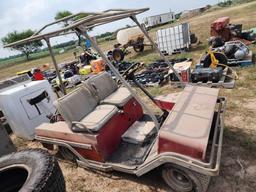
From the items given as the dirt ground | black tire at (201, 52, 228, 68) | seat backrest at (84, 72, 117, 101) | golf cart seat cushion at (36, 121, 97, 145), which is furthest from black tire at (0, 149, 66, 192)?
black tire at (201, 52, 228, 68)

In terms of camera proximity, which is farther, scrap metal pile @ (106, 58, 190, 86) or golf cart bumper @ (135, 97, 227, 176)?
scrap metal pile @ (106, 58, 190, 86)

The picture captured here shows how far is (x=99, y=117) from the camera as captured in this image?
356cm

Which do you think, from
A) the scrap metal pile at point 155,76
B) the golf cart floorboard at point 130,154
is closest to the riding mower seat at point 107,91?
the golf cart floorboard at point 130,154

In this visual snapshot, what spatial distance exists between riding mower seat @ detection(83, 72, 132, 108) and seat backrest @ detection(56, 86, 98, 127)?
0.43 ft

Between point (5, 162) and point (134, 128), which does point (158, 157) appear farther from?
point (5, 162)

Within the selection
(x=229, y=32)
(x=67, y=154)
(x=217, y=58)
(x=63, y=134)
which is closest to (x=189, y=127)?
(x=63, y=134)

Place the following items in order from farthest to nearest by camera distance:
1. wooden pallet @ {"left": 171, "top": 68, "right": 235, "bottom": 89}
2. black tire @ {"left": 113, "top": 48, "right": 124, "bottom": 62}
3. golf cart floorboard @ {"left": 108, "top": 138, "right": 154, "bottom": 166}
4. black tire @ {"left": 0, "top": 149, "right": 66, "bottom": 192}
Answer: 1. black tire @ {"left": 113, "top": 48, "right": 124, "bottom": 62}
2. wooden pallet @ {"left": 171, "top": 68, "right": 235, "bottom": 89}
3. golf cart floorboard @ {"left": 108, "top": 138, "right": 154, "bottom": 166}
4. black tire @ {"left": 0, "top": 149, "right": 66, "bottom": 192}

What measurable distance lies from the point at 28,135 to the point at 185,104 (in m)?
3.82

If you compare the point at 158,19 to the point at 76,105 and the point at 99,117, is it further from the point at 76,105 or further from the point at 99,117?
the point at 99,117

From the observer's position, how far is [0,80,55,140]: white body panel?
202 inches

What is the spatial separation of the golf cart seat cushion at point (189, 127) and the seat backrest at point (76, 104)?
1494 mm

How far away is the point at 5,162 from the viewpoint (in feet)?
10.1

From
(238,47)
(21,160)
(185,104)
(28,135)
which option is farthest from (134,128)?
(238,47)

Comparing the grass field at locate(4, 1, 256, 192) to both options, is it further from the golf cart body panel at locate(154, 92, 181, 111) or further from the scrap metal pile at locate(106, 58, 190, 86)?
the scrap metal pile at locate(106, 58, 190, 86)
